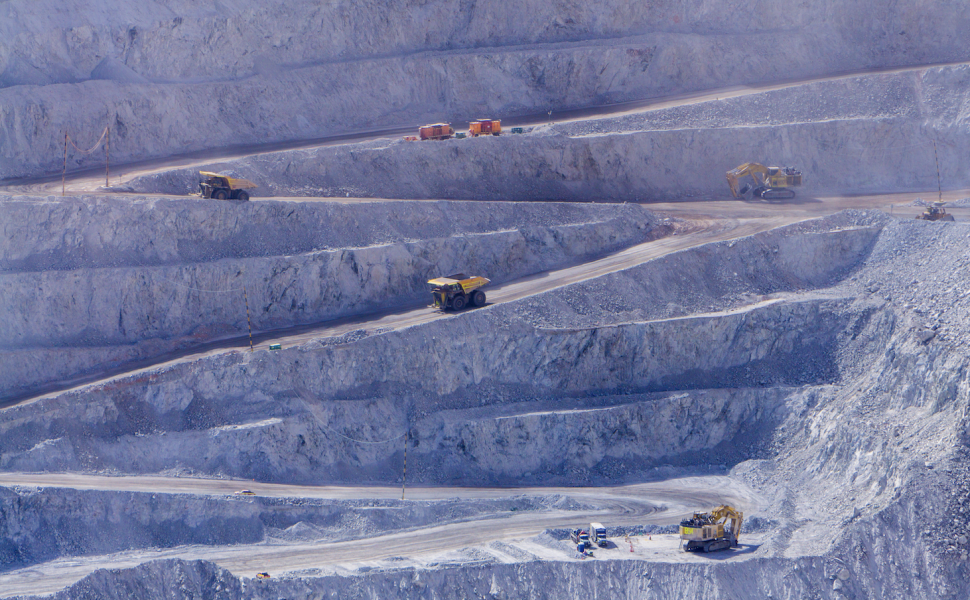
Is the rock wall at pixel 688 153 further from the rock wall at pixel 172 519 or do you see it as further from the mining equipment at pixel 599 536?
the mining equipment at pixel 599 536

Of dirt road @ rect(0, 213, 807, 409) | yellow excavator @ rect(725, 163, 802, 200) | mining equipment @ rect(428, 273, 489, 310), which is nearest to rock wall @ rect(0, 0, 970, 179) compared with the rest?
yellow excavator @ rect(725, 163, 802, 200)

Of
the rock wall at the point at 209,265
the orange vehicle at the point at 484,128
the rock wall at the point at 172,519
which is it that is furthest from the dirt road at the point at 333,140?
the rock wall at the point at 172,519

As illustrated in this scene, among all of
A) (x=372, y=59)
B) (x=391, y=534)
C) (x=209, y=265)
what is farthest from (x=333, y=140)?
(x=391, y=534)

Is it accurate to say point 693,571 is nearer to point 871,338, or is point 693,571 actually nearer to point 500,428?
point 500,428

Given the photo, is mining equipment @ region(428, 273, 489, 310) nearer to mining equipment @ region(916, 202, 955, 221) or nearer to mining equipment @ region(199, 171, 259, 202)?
mining equipment @ region(199, 171, 259, 202)

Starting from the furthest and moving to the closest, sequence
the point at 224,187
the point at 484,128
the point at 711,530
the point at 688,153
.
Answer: the point at 688,153 < the point at 484,128 < the point at 224,187 < the point at 711,530

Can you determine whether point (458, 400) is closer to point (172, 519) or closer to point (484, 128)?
point (172, 519)
